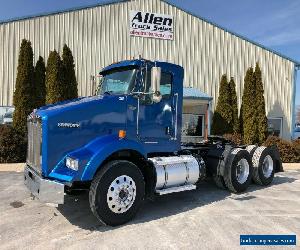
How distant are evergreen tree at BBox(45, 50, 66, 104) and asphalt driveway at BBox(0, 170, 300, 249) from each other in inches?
303

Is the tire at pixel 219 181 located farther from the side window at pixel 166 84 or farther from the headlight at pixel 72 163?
the headlight at pixel 72 163

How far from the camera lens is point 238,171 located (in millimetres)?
8516

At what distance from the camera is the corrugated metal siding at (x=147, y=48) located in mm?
17391

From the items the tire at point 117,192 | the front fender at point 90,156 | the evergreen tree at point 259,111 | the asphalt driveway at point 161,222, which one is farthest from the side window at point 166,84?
the evergreen tree at point 259,111

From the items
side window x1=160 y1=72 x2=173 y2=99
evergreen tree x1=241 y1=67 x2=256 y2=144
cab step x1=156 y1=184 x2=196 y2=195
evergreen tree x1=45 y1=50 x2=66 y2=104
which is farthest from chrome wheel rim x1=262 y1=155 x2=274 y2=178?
evergreen tree x1=45 y1=50 x2=66 y2=104

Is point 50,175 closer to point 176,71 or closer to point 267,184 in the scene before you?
point 176,71

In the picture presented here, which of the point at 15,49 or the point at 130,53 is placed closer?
the point at 15,49

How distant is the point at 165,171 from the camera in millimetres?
6566

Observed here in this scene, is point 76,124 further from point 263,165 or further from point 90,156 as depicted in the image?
point 263,165

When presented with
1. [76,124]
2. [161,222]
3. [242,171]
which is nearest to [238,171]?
[242,171]

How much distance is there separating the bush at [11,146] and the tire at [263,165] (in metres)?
8.94

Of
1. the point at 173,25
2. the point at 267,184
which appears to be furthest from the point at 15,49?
the point at 267,184

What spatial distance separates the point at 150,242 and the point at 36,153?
8.65 feet

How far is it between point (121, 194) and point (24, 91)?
10.8 metres
